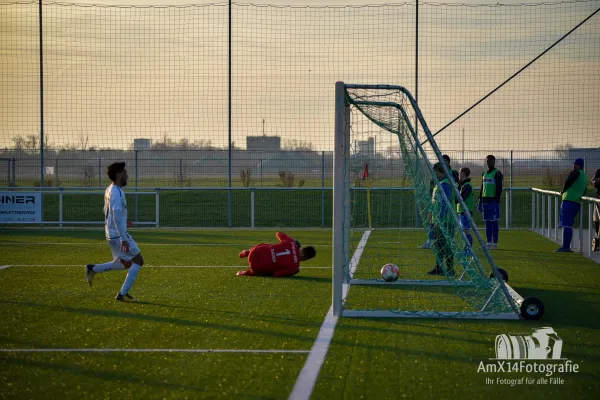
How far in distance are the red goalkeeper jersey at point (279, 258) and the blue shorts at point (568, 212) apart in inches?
250

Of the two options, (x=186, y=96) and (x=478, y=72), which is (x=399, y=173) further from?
(x=186, y=96)

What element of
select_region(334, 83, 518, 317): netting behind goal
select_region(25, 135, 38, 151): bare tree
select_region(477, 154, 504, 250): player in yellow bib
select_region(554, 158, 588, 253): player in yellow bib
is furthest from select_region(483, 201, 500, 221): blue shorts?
select_region(25, 135, 38, 151): bare tree

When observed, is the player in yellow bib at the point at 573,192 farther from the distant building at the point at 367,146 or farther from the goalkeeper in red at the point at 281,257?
the goalkeeper in red at the point at 281,257

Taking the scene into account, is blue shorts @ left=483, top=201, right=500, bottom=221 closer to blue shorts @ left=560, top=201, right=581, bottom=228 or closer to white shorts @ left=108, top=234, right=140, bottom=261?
blue shorts @ left=560, top=201, right=581, bottom=228

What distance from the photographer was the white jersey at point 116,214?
9.20 metres

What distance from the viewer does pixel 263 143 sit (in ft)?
72.9

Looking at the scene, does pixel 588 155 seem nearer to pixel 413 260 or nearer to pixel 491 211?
pixel 491 211

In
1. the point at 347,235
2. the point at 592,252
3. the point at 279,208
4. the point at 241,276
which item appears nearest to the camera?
the point at 347,235

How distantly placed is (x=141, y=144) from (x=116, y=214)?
13.2 metres

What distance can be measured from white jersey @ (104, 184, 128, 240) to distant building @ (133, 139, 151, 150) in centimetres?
1286

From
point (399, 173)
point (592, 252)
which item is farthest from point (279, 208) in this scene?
point (592, 252)

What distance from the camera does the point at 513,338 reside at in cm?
746

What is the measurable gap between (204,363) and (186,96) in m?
16.0

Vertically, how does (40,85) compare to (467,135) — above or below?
above
